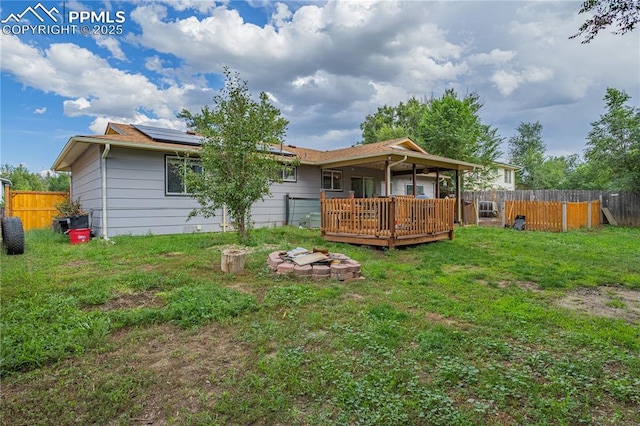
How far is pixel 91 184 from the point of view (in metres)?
9.49

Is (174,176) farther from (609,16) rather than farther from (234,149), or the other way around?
(609,16)

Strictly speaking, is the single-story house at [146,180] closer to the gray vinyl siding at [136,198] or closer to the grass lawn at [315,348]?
the gray vinyl siding at [136,198]

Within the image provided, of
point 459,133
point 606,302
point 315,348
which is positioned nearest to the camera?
point 315,348

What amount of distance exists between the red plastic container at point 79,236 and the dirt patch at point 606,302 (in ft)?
30.8

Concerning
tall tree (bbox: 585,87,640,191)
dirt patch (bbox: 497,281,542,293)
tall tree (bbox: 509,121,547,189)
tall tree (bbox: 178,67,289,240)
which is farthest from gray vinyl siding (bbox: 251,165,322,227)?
tall tree (bbox: 509,121,547,189)

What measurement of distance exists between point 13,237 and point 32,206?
28.6 ft

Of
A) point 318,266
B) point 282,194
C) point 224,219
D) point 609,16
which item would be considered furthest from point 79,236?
point 609,16

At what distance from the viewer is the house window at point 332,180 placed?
43.4 ft

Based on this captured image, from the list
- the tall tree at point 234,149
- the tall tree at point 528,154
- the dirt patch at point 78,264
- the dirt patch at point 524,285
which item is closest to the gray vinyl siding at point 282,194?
the tall tree at point 234,149

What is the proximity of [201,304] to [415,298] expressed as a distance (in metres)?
2.36

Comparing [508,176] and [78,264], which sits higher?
[508,176]

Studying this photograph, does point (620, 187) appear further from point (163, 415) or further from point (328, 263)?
point (163, 415)

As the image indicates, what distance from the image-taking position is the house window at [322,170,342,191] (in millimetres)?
13215

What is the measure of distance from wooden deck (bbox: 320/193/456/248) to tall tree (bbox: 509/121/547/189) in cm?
2743
